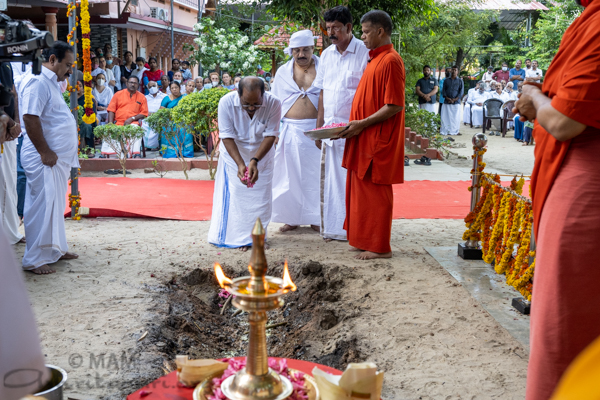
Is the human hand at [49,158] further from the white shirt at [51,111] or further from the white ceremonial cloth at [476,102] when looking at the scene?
the white ceremonial cloth at [476,102]

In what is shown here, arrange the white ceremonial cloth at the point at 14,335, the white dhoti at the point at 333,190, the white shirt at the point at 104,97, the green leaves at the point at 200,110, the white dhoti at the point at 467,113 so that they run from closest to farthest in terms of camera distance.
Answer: the white ceremonial cloth at the point at 14,335 → the white dhoti at the point at 333,190 → the green leaves at the point at 200,110 → the white shirt at the point at 104,97 → the white dhoti at the point at 467,113

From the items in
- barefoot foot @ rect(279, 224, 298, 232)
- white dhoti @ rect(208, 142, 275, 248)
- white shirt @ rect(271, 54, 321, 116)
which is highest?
white shirt @ rect(271, 54, 321, 116)

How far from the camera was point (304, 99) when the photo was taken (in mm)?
5934

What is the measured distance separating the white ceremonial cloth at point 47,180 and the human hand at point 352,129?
2.22 meters

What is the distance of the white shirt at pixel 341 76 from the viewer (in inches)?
211

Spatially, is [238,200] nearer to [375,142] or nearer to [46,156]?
[375,142]

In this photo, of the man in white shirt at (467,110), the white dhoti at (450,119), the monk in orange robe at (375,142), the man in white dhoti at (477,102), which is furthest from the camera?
the man in white shirt at (467,110)

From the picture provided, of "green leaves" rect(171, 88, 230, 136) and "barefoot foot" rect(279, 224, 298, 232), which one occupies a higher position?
"green leaves" rect(171, 88, 230, 136)

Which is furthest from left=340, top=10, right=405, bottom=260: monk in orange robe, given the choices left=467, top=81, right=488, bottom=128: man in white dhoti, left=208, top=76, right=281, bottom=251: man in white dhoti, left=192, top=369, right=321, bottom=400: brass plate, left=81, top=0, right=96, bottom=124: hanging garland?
left=467, top=81, right=488, bottom=128: man in white dhoti

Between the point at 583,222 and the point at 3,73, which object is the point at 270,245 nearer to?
the point at 3,73

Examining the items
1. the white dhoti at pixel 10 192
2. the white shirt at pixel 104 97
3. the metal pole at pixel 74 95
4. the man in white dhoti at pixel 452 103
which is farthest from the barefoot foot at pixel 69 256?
the man in white dhoti at pixel 452 103

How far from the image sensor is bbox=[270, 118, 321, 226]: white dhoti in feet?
19.7

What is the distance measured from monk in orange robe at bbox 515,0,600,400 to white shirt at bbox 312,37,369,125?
11.0 feet

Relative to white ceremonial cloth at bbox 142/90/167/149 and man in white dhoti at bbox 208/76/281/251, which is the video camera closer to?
man in white dhoti at bbox 208/76/281/251
